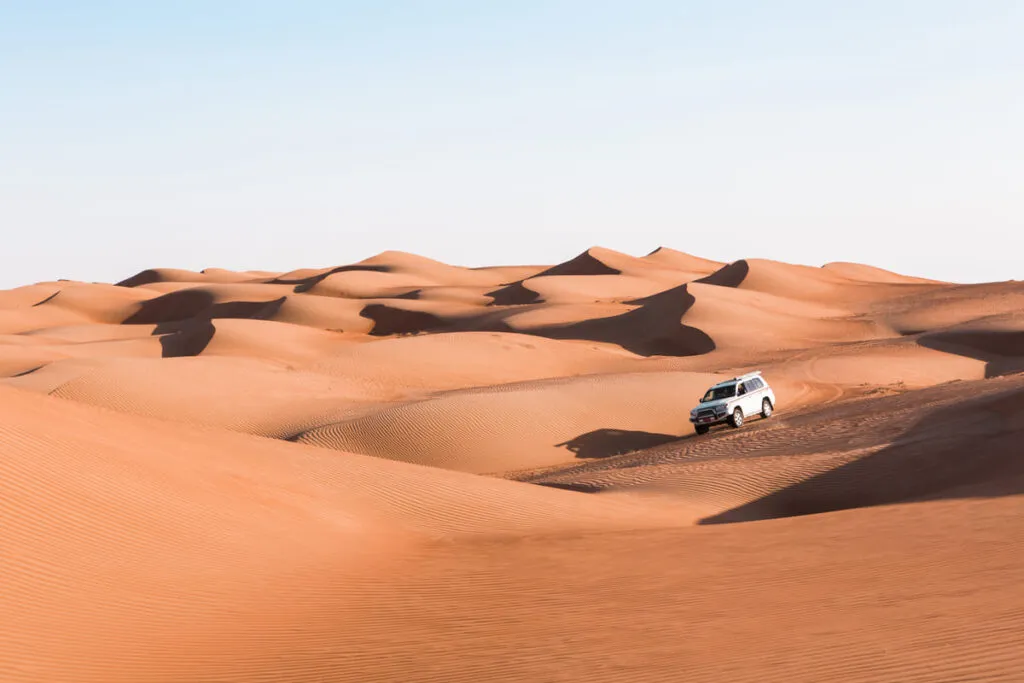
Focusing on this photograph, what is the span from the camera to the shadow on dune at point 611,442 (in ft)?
100

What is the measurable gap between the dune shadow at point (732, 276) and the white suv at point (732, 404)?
150 ft

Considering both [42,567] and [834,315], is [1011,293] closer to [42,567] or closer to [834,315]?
[834,315]

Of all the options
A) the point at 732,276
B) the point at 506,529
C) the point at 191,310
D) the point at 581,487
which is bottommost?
the point at 581,487

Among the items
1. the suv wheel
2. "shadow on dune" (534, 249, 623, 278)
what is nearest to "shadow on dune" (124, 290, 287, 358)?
"shadow on dune" (534, 249, 623, 278)

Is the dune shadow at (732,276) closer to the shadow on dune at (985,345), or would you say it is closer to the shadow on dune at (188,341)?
the shadow on dune at (985,345)

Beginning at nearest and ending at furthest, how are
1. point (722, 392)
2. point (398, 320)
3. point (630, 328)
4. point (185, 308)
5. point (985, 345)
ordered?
point (722, 392), point (985, 345), point (630, 328), point (398, 320), point (185, 308)

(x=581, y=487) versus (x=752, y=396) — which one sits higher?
(x=752, y=396)

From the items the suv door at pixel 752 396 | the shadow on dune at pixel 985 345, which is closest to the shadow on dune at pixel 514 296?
the shadow on dune at pixel 985 345

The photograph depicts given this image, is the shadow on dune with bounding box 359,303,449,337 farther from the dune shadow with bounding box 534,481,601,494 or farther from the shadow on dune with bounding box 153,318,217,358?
the dune shadow with bounding box 534,481,601,494

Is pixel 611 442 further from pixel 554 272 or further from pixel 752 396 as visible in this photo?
pixel 554 272

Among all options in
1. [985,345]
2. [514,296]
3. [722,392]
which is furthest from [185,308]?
[722,392]

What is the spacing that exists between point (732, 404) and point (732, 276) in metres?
50.0

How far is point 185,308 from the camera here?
295 feet

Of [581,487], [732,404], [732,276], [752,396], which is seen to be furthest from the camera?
[732,276]
